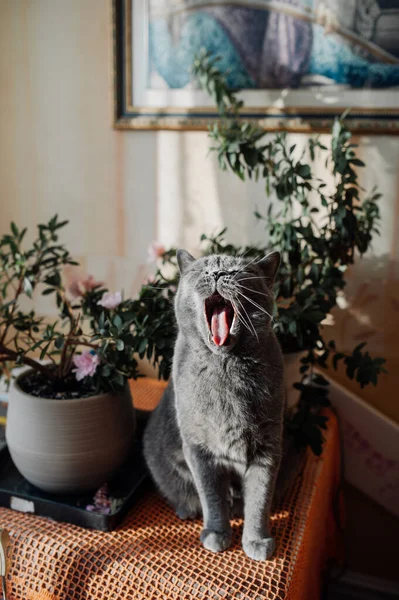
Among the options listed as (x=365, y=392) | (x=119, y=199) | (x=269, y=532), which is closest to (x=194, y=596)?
(x=269, y=532)

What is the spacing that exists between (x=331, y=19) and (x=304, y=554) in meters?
1.20

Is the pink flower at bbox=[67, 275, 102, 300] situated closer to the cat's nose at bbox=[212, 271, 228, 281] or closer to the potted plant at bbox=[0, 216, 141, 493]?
the potted plant at bbox=[0, 216, 141, 493]

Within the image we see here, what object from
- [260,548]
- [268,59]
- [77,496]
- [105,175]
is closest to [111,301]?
[77,496]

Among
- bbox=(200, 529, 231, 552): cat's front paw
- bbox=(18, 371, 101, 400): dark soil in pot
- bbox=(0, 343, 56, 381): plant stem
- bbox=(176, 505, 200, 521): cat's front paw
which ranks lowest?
bbox=(176, 505, 200, 521): cat's front paw

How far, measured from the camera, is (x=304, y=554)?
0.86 meters

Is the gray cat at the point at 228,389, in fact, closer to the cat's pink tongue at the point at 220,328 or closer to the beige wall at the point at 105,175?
the cat's pink tongue at the point at 220,328

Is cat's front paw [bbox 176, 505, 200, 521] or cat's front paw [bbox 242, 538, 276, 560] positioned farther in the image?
cat's front paw [bbox 176, 505, 200, 521]

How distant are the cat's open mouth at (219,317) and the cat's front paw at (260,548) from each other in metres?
0.35

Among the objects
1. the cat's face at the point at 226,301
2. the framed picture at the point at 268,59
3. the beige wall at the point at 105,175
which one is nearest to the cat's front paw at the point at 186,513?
the cat's face at the point at 226,301

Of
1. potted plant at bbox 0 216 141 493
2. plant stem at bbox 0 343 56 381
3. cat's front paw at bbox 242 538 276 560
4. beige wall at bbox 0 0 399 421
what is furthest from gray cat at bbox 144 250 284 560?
beige wall at bbox 0 0 399 421

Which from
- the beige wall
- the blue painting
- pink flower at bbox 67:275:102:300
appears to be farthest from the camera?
the beige wall

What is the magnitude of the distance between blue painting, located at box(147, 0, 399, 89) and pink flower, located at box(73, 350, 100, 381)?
2.73 ft

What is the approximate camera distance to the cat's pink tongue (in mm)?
729

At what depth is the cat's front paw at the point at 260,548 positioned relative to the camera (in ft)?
2.59
